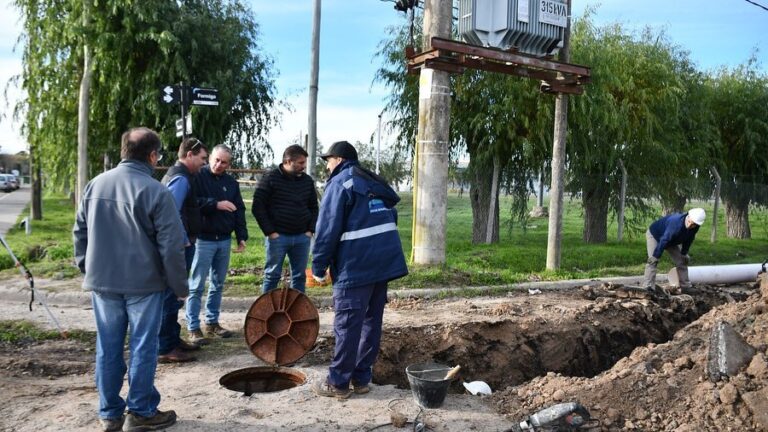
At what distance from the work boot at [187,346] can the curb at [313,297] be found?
7.08 feet

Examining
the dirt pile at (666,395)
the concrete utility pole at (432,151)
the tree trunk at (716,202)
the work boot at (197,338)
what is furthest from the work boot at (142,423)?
the tree trunk at (716,202)

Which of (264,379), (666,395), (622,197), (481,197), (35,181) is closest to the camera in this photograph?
(666,395)

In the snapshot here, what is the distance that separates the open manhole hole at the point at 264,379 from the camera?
5.28 metres

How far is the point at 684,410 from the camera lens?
13.7 ft

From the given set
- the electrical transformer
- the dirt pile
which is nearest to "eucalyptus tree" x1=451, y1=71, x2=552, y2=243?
the electrical transformer

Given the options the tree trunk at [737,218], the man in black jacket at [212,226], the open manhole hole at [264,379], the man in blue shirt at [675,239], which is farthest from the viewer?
the tree trunk at [737,218]

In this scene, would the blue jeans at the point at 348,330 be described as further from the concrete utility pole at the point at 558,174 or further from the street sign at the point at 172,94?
the concrete utility pole at the point at 558,174

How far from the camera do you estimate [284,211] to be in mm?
6438

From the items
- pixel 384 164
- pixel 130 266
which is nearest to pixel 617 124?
pixel 130 266

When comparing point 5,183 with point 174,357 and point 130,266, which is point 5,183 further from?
point 130,266

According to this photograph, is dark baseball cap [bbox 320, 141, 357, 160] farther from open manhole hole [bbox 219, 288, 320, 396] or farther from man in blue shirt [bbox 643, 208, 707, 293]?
man in blue shirt [bbox 643, 208, 707, 293]

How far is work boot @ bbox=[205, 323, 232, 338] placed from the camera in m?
6.36

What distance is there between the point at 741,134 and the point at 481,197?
39.1 feet

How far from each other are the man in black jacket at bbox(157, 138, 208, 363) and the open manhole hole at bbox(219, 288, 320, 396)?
622 millimetres
